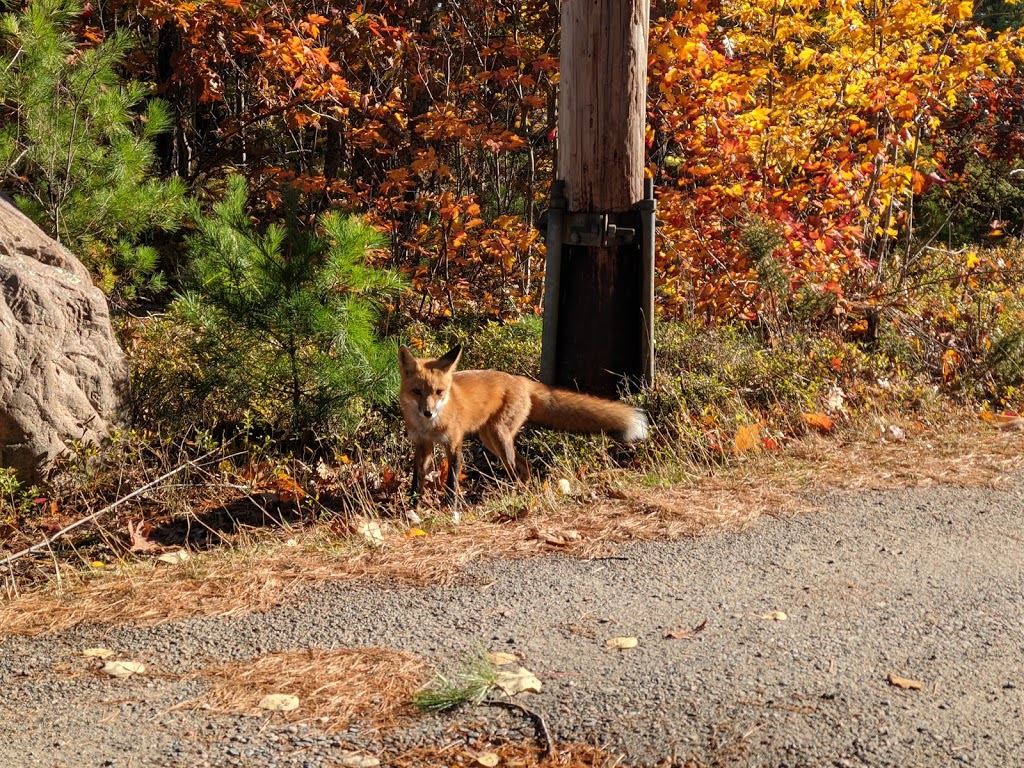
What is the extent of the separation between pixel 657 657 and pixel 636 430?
3.39 meters

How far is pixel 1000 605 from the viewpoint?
14.1 feet

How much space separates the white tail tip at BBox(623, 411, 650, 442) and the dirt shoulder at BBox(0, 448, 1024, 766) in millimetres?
1790

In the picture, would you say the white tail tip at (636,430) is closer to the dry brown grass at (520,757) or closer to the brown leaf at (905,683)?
the brown leaf at (905,683)

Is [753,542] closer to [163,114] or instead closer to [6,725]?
[6,725]

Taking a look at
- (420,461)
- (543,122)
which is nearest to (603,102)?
(420,461)

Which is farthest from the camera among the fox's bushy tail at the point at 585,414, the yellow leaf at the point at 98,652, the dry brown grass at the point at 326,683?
the fox's bushy tail at the point at 585,414

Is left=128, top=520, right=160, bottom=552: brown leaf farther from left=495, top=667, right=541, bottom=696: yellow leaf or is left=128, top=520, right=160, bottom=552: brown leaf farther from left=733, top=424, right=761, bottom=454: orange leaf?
left=733, top=424, right=761, bottom=454: orange leaf

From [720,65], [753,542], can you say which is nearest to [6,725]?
[753,542]

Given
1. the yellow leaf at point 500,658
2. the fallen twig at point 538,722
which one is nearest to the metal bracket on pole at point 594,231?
the yellow leaf at point 500,658

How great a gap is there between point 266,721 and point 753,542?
273 centimetres

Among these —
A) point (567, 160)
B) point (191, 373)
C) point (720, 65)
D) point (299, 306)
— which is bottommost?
point (191, 373)

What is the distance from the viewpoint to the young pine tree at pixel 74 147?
8.05 meters

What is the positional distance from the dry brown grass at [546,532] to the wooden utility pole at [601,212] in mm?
1383

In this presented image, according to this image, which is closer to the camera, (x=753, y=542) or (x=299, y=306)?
(x=753, y=542)
